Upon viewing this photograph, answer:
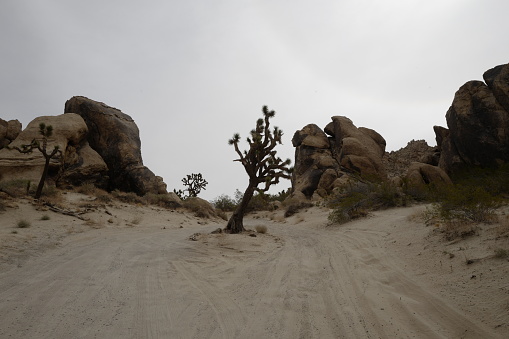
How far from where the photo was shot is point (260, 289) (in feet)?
17.0

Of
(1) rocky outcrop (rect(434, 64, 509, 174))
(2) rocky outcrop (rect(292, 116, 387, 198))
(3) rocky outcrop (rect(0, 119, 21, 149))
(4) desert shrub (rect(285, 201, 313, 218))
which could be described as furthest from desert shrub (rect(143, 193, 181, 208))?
(1) rocky outcrop (rect(434, 64, 509, 174))

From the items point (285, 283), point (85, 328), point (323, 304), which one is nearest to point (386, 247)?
point (285, 283)

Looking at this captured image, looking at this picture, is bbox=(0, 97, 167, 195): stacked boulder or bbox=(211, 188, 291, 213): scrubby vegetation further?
bbox=(211, 188, 291, 213): scrubby vegetation

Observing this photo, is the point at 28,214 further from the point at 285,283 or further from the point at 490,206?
the point at 490,206

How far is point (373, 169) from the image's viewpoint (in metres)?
26.6

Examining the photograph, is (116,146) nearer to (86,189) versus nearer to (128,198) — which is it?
(86,189)

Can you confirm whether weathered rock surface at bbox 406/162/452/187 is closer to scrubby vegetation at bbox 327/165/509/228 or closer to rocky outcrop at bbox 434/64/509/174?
scrubby vegetation at bbox 327/165/509/228

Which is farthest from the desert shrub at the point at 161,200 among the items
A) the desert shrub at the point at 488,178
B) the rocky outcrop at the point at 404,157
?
the rocky outcrop at the point at 404,157

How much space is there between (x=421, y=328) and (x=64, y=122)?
25495mm

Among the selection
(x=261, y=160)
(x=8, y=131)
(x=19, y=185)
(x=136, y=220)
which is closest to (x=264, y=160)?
(x=261, y=160)

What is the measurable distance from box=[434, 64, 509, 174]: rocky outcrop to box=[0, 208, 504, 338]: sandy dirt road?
1519cm

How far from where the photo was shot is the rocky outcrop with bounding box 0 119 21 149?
76.7 ft

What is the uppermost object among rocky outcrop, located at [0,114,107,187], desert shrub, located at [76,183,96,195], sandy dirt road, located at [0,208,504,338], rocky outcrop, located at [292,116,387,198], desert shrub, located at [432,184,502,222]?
rocky outcrop, located at [292,116,387,198]

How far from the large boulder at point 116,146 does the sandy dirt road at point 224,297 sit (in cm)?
1750
